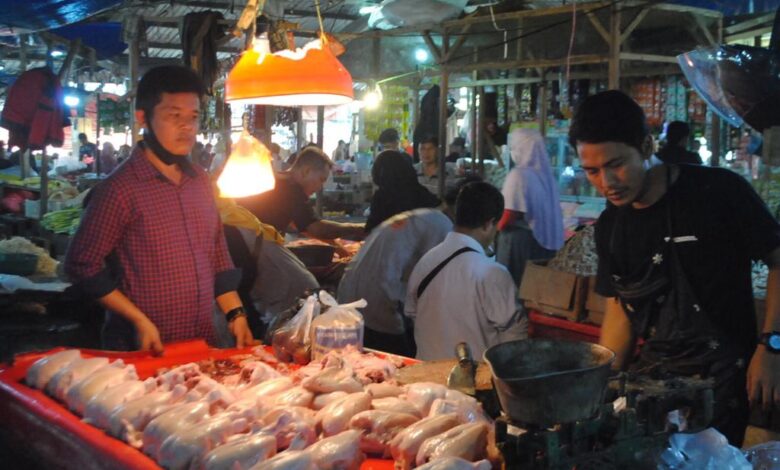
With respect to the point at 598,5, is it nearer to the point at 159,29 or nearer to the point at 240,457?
the point at 240,457

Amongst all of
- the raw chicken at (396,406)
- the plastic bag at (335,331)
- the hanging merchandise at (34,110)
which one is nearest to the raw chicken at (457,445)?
the raw chicken at (396,406)

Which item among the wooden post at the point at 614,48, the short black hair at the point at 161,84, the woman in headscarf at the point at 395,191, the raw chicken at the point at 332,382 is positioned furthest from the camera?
the wooden post at the point at 614,48

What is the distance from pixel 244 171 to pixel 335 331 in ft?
4.60

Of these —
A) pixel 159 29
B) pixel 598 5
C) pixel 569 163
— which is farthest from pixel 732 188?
pixel 159 29

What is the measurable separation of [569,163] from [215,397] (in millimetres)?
9309

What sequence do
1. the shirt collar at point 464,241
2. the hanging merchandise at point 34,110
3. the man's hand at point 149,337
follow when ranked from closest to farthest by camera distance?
1. the man's hand at point 149,337
2. the shirt collar at point 464,241
3. the hanging merchandise at point 34,110

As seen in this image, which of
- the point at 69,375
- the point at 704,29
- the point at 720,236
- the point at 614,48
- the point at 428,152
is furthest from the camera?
the point at 428,152

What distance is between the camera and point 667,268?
108 inches

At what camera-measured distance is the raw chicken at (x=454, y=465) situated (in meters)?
1.90

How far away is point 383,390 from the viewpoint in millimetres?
2592

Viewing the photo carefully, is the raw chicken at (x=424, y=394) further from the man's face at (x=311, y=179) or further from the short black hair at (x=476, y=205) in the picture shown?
the man's face at (x=311, y=179)

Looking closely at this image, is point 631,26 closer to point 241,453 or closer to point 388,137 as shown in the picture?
point 388,137

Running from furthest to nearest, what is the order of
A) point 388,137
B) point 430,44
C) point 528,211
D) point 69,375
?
1. point 388,137
2. point 430,44
3. point 528,211
4. point 69,375

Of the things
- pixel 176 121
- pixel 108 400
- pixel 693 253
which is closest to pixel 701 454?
pixel 693 253
